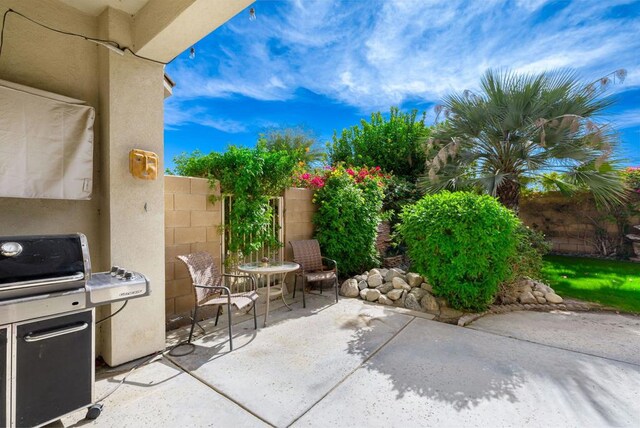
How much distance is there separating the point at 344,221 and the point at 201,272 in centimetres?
347

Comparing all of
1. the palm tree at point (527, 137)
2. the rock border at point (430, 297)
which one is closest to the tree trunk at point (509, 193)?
the palm tree at point (527, 137)

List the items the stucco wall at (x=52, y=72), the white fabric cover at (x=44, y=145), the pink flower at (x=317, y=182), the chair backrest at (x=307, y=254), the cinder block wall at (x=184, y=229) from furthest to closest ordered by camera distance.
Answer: the pink flower at (x=317, y=182)
the chair backrest at (x=307, y=254)
the cinder block wall at (x=184, y=229)
the stucco wall at (x=52, y=72)
the white fabric cover at (x=44, y=145)

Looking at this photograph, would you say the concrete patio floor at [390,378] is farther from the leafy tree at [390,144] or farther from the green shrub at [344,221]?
the leafy tree at [390,144]

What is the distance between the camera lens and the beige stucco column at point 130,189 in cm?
305

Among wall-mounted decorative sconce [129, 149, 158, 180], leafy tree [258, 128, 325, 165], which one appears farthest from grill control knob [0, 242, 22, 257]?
leafy tree [258, 128, 325, 165]

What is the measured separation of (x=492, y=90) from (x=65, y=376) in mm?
9106

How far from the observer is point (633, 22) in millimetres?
5758

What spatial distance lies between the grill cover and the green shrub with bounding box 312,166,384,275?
4.73 m

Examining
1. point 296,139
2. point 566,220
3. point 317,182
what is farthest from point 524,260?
point 296,139

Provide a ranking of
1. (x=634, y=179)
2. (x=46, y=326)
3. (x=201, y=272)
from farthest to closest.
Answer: (x=634, y=179)
(x=201, y=272)
(x=46, y=326)

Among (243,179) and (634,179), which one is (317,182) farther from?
(634,179)

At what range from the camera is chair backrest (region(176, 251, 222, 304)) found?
3730 millimetres

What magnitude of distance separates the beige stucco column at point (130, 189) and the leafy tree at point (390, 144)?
8818 millimetres

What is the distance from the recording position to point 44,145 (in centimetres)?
271
